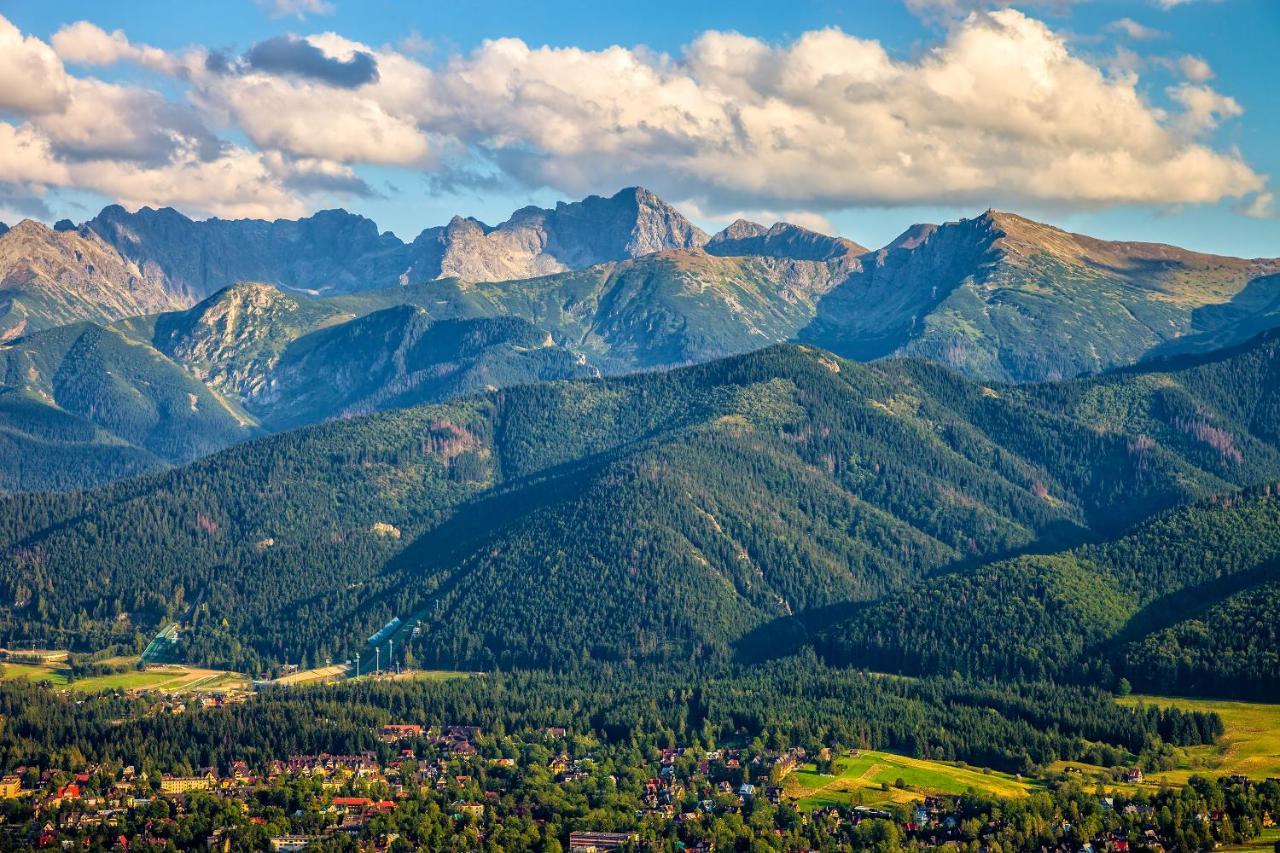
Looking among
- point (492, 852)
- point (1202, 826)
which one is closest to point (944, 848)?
point (1202, 826)

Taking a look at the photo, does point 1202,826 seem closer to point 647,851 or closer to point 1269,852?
point 1269,852

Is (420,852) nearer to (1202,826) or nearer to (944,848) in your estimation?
(944,848)

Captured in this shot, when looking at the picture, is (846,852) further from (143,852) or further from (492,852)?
(143,852)

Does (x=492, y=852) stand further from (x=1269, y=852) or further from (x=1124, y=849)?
(x=1269, y=852)

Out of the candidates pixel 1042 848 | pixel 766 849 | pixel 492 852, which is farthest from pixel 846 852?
pixel 492 852

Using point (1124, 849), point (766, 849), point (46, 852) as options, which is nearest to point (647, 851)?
point (766, 849)

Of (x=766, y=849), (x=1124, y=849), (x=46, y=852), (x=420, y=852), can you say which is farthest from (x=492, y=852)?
(x=1124, y=849)
